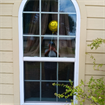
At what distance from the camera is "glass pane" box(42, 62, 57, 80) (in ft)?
6.27

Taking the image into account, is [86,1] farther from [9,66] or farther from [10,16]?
[9,66]

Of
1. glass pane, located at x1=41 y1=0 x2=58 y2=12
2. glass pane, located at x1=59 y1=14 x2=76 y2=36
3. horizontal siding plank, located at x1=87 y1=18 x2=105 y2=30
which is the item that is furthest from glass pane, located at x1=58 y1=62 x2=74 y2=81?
glass pane, located at x1=41 y1=0 x2=58 y2=12

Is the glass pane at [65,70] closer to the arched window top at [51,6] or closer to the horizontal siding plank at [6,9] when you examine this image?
the arched window top at [51,6]

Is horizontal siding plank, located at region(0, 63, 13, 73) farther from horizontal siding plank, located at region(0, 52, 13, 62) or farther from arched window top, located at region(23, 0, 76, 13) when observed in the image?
arched window top, located at region(23, 0, 76, 13)

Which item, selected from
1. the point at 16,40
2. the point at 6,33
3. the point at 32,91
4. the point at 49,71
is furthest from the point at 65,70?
the point at 6,33

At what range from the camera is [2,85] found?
1.89 metres

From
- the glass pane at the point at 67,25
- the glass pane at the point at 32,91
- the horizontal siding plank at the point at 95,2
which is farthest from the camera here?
the glass pane at the point at 32,91

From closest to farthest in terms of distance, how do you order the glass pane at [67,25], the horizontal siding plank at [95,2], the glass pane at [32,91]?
the horizontal siding plank at [95,2], the glass pane at [67,25], the glass pane at [32,91]

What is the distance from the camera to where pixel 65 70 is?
193cm

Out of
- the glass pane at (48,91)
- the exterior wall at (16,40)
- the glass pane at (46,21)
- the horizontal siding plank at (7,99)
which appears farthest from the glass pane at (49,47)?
the horizontal siding plank at (7,99)

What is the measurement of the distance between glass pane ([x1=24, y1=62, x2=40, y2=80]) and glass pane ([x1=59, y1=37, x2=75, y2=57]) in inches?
20.5

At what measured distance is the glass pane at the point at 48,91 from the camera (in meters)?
1.98

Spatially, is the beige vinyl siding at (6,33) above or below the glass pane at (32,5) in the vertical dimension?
below

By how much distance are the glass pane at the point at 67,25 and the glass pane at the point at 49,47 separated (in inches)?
8.6
